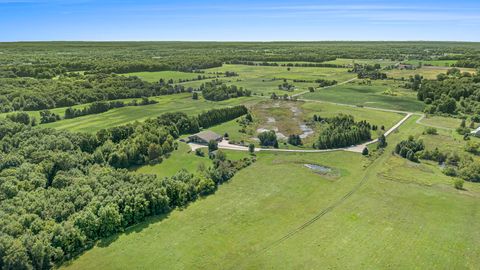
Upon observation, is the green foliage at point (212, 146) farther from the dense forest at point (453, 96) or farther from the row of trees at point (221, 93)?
the dense forest at point (453, 96)

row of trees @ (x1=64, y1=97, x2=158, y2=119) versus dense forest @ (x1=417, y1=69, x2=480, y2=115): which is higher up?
dense forest @ (x1=417, y1=69, x2=480, y2=115)

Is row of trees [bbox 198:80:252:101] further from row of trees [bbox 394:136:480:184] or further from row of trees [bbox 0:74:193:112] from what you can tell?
row of trees [bbox 394:136:480:184]

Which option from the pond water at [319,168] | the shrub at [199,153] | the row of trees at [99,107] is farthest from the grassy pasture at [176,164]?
the row of trees at [99,107]

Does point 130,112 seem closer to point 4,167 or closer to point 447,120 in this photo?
point 4,167

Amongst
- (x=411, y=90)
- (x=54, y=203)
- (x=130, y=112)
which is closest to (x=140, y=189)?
(x=54, y=203)

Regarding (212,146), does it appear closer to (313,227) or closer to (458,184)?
(313,227)

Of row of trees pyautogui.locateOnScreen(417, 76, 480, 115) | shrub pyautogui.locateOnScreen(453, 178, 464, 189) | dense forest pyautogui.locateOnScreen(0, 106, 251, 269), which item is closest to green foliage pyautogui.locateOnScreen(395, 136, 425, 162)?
shrub pyautogui.locateOnScreen(453, 178, 464, 189)
